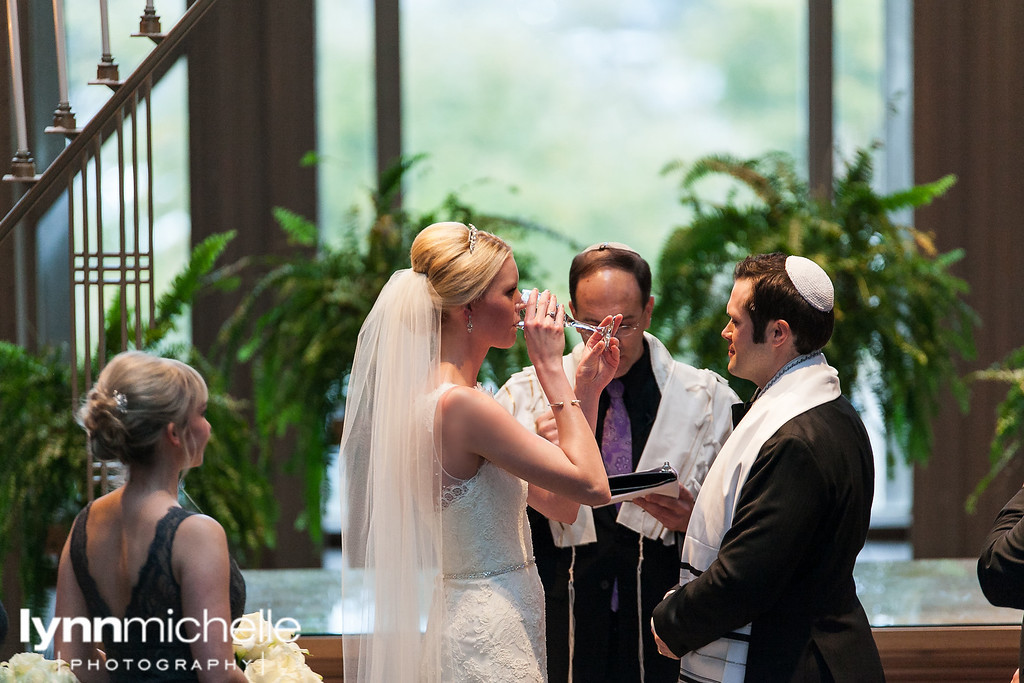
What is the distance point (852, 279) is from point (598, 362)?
6.26 ft

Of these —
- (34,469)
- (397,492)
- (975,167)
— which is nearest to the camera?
(397,492)

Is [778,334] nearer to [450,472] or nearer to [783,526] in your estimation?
[783,526]

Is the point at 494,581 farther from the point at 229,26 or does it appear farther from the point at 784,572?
the point at 229,26

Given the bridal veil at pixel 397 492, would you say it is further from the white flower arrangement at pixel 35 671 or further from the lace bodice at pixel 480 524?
the white flower arrangement at pixel 35 671

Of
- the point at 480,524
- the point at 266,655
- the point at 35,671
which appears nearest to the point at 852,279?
the point at 480,524

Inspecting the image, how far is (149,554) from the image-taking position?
155 centimetres

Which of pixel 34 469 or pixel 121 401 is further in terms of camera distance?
pixel 34 469

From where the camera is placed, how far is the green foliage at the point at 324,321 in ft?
12.4

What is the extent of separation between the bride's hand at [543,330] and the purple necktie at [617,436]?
47 cm

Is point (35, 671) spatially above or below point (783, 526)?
below

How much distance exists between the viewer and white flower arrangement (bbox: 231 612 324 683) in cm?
189

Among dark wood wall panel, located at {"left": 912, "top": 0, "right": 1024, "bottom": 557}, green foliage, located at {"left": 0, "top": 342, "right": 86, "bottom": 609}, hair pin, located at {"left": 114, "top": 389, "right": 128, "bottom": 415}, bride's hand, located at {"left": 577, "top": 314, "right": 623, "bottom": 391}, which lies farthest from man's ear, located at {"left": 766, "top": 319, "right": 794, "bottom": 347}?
dark wood wall panel, located at {"left": 912, "top": 0, "right": 1024, "bottom": 557}

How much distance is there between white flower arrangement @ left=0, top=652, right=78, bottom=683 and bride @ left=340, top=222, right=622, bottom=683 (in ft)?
1.73

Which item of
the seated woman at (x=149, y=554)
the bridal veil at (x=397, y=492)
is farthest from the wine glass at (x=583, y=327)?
the seated woman at (x=149, y=554)
